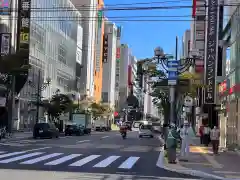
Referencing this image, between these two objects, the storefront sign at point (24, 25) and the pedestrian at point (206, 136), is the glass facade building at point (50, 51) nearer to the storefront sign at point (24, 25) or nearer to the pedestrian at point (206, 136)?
the storefront sign at point (24, 25)

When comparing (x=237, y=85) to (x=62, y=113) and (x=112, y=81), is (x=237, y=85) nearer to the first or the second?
(x=62, y=113)

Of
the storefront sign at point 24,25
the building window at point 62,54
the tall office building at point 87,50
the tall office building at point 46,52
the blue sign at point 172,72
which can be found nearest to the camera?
the blue sign at point 172,72

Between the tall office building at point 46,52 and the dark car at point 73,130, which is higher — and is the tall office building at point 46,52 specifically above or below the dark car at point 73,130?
above

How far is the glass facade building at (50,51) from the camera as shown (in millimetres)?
65500

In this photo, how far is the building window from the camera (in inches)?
3349

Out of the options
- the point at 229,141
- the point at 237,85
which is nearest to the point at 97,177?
the point at 237,85

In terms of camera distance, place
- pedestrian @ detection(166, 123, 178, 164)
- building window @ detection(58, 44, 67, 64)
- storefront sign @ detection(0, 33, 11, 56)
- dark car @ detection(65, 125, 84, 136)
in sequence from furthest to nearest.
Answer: building window @ detection(58, 44, 67, 64), dark car @ detection(65, 125, 84, 136), storefront sign @ detection(0, 33, 11, 56), pedestrian @ detection(166, 123, 178, 164)

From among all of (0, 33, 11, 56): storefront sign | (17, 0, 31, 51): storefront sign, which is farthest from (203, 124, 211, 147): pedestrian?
(17, 0, 31, 51): storefront sign

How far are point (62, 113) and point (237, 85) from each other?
4230 centimetres

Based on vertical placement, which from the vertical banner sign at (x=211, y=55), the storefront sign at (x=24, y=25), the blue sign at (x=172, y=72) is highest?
the storefront sign at (x=24, y=25)

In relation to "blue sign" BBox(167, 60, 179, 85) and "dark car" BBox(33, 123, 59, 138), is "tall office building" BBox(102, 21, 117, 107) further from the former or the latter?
"blue sign" BBox(167, 60, 179, 85)

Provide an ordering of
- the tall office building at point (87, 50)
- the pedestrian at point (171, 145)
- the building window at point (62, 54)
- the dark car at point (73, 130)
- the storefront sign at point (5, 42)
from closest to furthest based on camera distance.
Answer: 1. the pedestrian at point (171, 145)
2. the storefront sign at point (5, 42)
3. the dark car at point (73, 130)
4. the building window at point (62, 54)
5. the tall office building at point (87, 50)

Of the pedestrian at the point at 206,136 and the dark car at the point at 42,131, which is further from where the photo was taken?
the dark car at the point at 42,131

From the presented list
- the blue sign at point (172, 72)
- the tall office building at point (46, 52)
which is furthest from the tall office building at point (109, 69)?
the blue sign at point (172, 72)
